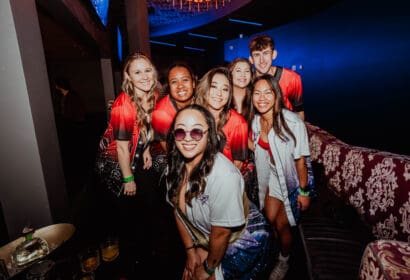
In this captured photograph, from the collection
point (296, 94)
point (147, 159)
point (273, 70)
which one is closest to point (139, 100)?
point (147, 159)

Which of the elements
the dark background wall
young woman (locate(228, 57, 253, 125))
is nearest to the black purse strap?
young woman (locate(228, 57, 253, 125))

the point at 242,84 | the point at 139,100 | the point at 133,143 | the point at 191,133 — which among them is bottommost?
the point at 133,143

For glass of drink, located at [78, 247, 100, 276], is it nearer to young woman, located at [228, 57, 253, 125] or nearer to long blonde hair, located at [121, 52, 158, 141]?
long blonde hair, located at [121, 52, 158, 141]

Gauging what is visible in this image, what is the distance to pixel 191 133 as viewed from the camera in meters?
1.45

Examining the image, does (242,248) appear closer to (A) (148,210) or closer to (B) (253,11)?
(A) (148,210)

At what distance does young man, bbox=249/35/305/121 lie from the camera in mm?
2646

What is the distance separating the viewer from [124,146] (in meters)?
2.21

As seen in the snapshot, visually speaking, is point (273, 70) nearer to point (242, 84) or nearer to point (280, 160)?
point (242, 84)

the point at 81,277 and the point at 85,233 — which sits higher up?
the point at 81,277

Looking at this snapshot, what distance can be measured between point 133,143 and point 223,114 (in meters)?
0.98

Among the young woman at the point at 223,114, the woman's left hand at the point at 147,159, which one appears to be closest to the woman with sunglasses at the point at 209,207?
the young woman at the point at 223,114

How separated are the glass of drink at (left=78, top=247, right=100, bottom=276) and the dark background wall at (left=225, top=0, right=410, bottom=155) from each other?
17.0 ft

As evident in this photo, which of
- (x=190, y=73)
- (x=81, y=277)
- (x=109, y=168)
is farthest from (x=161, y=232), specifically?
(x=190, y=73)

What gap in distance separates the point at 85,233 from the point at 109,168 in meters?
1.21
